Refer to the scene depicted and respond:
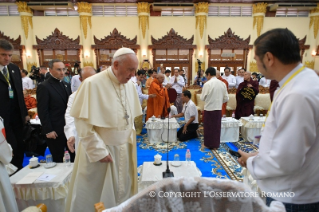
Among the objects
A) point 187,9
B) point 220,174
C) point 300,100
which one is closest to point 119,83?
point 300,100

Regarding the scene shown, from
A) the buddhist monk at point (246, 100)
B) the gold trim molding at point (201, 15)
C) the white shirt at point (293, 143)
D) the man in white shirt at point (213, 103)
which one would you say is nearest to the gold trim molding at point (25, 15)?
the gold trim molding at point (201, 15)

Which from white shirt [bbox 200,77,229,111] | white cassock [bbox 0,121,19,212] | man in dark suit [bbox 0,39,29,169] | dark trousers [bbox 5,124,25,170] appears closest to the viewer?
white cassock [bbox 0,121,19,212]

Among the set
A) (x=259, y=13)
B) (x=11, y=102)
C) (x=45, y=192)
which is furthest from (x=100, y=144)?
(x=259, y=13)

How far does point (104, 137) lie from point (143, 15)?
411 inches

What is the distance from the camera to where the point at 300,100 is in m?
0.78

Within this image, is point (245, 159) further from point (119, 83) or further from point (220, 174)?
point (220, 174)

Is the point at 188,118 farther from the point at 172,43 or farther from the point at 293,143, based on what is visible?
the point at 172,43

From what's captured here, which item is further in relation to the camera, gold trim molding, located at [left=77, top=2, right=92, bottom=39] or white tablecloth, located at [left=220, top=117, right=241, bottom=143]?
gold trim molding, located at [left=77, top=2, right=92, bottom=39]

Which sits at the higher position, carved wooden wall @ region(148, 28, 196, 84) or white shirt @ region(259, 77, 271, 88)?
carved wooden wall @ region(148, 28, 196, 84)

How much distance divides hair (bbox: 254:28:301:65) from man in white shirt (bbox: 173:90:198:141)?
357 cm

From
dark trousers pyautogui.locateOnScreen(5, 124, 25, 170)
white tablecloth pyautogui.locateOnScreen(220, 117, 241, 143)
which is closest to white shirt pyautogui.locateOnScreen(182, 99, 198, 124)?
white tablecloth pyautogui.locateOnScreen(220, 117, 241, 143)

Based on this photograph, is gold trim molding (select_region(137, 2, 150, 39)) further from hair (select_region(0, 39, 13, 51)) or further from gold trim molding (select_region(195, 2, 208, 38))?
hair (select_region(0, 39, 13, 51))

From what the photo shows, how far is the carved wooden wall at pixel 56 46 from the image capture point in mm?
10702

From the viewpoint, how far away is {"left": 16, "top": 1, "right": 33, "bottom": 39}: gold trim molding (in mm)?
10156
